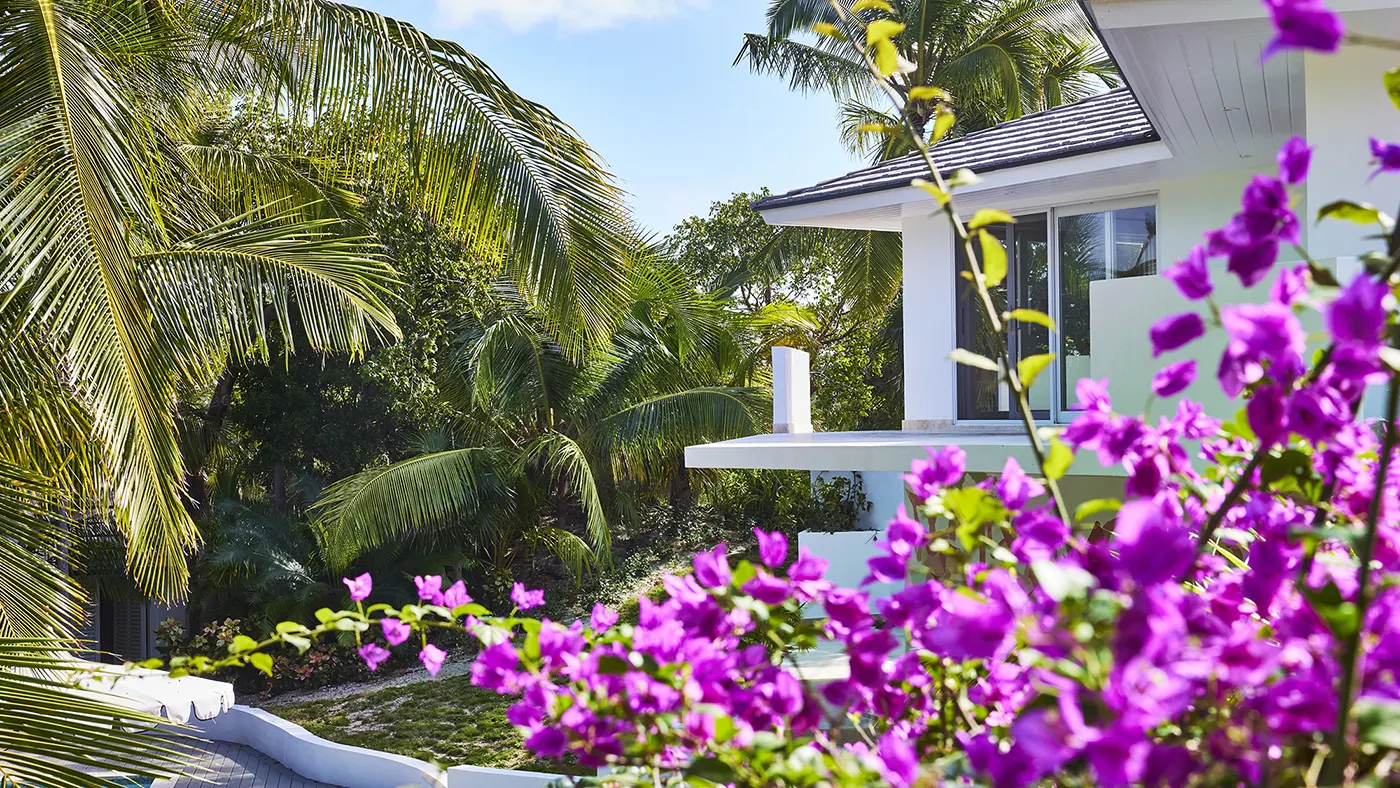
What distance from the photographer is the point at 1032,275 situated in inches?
431

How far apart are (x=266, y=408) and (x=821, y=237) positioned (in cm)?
1229

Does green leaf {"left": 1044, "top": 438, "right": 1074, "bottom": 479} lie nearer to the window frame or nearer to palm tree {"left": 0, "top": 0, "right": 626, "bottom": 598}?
palm tree {"left": 0, "top": 0, "right": 626, "bottom": 598}

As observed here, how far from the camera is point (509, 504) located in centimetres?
1952

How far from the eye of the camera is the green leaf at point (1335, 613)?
1.02 m

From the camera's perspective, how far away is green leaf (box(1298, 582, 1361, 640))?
3.33 feet

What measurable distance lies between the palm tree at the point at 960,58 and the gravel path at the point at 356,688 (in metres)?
13.4

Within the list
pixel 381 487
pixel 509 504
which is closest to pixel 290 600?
pixel 381 487

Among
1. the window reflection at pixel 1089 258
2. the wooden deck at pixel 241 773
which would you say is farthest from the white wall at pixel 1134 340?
the wooden deck at pixel 241 773

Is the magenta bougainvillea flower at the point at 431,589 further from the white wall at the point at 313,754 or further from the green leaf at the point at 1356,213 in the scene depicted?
the white wall at the point at 313,754

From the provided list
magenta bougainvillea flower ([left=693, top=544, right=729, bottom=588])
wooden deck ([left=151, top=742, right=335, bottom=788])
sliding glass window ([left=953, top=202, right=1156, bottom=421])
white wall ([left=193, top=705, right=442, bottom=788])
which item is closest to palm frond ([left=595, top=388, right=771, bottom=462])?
sliding glass window ([left=953, top=202, right=1156, bottom=421])

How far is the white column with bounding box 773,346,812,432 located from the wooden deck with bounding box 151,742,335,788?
6917 mm

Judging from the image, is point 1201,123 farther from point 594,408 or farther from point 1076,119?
point 594,408

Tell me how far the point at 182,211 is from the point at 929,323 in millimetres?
7558

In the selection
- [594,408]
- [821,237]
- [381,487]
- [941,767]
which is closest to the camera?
[941,767]
